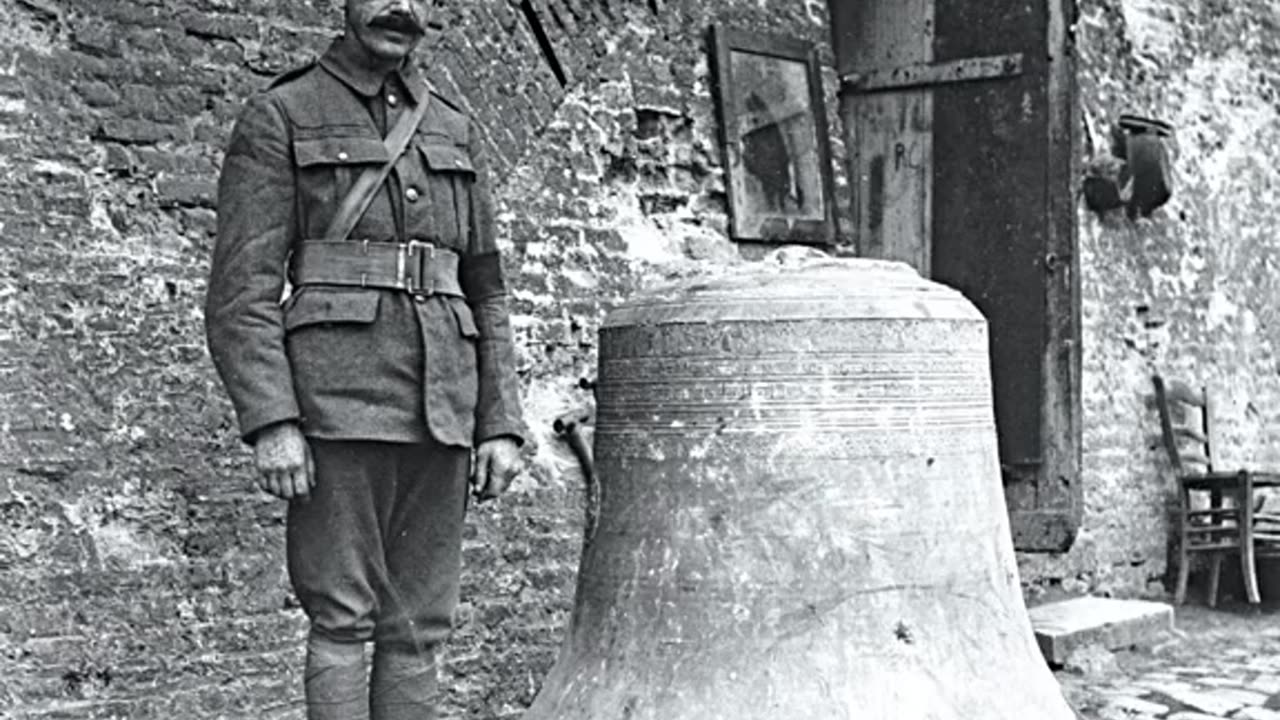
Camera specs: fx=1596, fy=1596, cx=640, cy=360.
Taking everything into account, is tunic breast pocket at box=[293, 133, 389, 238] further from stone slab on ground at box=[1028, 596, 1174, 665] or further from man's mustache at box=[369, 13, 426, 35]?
stone slab on ground at box=[1028, 596, 1174, 665]

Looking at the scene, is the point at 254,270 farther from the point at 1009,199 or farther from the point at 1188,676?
the point at 1188,676

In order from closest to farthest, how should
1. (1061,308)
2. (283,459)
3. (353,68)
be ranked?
1. (283,459)
2. (353,68)
3. (1061,308)

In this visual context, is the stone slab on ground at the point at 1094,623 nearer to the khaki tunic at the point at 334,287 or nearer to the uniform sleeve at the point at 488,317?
the uniform sleeve at the point at 488,317

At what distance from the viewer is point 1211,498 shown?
10.3m

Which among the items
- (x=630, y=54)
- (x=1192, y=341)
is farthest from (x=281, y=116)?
(x=1192, y=341)

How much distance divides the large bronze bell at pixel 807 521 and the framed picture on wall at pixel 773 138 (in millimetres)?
3566

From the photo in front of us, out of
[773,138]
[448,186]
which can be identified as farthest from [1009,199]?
[448,186]

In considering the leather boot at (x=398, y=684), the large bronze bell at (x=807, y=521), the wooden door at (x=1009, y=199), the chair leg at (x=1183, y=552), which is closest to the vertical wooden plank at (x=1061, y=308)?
the wooden door at (x=1009, y=199)

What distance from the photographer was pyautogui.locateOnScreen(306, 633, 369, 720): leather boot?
11.6ft

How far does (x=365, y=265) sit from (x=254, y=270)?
0.79 feet

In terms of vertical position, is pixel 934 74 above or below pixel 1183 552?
above

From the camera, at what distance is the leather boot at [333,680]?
3523 mm

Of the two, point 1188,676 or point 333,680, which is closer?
point 333,680

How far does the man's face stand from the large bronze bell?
0.83 metres
